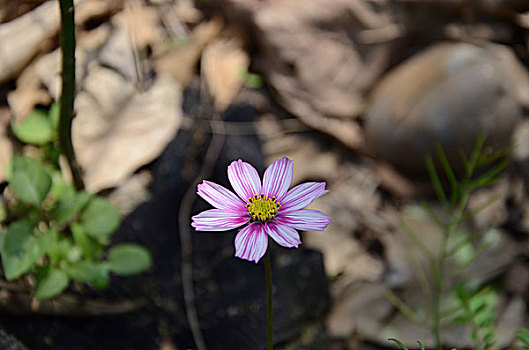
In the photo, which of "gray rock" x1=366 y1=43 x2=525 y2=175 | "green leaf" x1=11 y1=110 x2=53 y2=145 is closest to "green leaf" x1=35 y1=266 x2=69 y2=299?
"green leaf" x1=11 y1=110 x2=53 y2=145

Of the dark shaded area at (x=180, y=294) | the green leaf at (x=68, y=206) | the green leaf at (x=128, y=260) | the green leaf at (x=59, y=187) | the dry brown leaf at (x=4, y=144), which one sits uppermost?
the dry brown leaf at (x=4, y=144)

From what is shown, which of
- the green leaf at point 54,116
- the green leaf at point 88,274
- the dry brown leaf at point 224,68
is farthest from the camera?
the dry brown leaf at point 224,68

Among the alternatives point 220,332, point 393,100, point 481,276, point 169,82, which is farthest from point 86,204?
point 481,276

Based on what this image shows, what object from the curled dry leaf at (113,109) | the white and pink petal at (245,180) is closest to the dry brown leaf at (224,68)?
the curled dry leaf at (113,109)

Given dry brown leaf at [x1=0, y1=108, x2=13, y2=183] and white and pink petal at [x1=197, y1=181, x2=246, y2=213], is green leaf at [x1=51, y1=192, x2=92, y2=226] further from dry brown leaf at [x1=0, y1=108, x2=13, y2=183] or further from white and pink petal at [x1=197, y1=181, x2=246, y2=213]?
white and pink petal at [x1=197, y1=181, x2=246, y2=213]

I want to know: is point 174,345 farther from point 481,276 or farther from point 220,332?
point 481,276

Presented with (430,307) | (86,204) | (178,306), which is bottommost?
(430,307)

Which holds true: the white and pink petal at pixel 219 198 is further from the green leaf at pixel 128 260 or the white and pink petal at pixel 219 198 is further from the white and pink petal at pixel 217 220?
the green leaf at pixel 128 260
